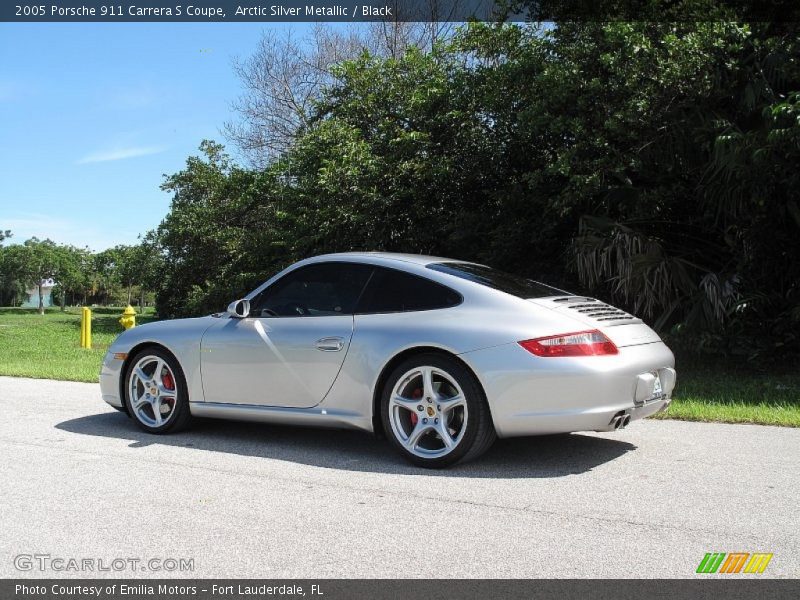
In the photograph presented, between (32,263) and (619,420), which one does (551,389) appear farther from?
(32,263)

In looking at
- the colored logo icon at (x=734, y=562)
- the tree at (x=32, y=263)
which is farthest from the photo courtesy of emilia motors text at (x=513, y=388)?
the tree at (x=32, y=263)

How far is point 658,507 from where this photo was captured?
14.1 ft

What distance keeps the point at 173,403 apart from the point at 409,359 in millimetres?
2251

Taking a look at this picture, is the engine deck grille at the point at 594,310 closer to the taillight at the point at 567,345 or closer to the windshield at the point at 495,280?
the windshield at the point at 495,280

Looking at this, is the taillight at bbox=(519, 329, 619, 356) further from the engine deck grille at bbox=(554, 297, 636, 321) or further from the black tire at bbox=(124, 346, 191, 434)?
the black tire at bbox=(124, 346, 191, 434)

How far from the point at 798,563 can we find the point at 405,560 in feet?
5.54

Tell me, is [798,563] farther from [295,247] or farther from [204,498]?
[295,247]

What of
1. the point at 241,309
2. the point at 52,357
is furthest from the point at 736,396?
the point at 52,357

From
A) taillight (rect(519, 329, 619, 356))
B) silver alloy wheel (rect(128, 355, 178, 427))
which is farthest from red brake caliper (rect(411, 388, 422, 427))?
silver alloy wheel (rect(128, 355, 178, 427))

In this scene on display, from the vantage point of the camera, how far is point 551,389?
16.1 feet

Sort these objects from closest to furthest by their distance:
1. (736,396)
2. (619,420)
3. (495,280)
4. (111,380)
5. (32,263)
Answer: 1. (619,420)
2. (495,280)
3. (111,380)
4. (736,396)
5. (32,263)

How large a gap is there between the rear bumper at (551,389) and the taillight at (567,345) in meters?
0.04

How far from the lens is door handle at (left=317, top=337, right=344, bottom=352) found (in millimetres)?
5609

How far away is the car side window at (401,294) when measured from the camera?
5.48m
